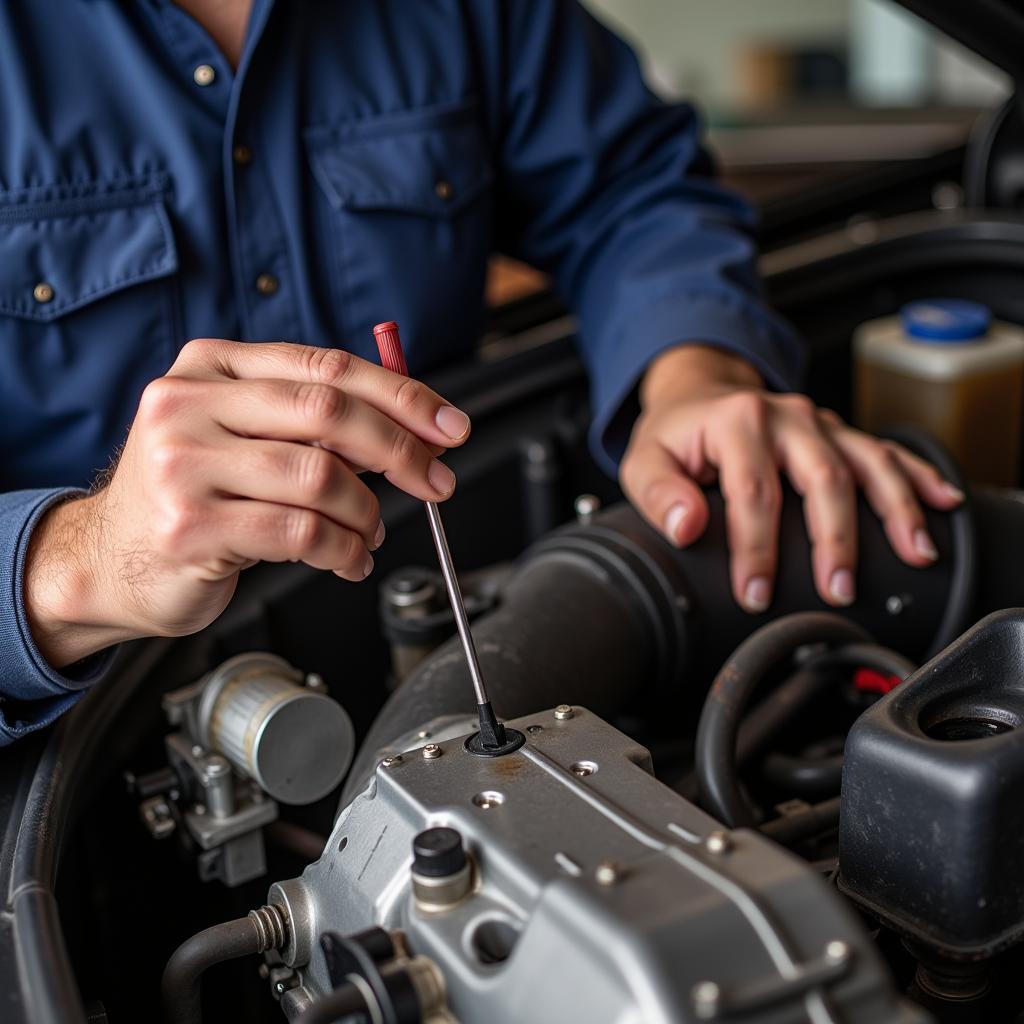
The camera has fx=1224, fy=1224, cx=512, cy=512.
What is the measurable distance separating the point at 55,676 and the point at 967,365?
35.3 inches

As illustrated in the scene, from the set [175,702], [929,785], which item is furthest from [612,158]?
[929,785]

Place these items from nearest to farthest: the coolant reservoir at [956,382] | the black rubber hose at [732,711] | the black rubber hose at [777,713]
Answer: the black rubber hose at [732,711], the black rubber hose at [777,713], the coolant reservoir at [956,382]

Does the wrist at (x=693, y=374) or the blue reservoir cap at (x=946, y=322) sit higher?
the wrist at (x=693, y=374)

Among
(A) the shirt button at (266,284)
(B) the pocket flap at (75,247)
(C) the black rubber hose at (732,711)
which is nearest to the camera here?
(C) the black rubber hose at (732,711)

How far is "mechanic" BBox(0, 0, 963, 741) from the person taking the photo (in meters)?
0.60

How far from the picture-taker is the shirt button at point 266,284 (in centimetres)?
110

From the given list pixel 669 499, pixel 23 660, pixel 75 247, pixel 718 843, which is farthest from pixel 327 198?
pixel 718 843

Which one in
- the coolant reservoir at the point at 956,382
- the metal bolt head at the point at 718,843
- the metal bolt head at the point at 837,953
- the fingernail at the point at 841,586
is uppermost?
the metal bolt head at the point at 718,843

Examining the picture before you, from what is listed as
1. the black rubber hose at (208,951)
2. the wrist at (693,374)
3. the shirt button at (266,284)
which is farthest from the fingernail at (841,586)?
the shirt button at (266,284)

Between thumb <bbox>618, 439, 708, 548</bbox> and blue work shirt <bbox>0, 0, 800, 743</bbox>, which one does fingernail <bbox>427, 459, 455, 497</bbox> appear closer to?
thumb <bbox>618, 439, 708, 548</bbox>

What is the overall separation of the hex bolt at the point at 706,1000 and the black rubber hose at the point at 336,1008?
140 millimetres

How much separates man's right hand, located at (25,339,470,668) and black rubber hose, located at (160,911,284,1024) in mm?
168

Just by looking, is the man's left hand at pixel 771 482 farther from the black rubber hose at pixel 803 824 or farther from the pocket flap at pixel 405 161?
the pocket flap at pixel 405 161

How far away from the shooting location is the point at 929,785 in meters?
0.53
